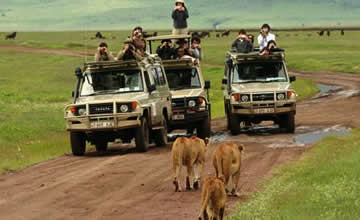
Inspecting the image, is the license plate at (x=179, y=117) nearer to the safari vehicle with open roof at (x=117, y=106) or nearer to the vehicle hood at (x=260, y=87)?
the safari vehicle with open roof at (x=117, y=106)

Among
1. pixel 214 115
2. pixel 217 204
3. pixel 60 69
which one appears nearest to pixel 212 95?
pixel 214 115

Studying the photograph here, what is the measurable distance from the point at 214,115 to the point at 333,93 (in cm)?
1054

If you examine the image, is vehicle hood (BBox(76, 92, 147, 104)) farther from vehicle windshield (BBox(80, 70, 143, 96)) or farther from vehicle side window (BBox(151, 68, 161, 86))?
vehicle side window (BBox(151, 68, 161, 86))

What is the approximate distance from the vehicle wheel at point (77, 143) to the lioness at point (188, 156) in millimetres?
7491

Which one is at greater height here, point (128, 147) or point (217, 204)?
point (217, 204)

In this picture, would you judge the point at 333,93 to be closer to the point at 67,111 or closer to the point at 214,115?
the point at 214,115

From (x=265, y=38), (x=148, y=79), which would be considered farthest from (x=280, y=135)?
(x=148, y=79)

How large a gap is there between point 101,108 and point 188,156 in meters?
7.43

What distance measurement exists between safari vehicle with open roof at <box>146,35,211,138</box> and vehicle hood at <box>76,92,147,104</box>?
275cm

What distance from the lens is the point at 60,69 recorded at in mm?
60219

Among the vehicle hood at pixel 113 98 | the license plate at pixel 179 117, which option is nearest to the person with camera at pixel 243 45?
the license plate at pixel 179 117

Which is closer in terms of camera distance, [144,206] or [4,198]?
[144,206]

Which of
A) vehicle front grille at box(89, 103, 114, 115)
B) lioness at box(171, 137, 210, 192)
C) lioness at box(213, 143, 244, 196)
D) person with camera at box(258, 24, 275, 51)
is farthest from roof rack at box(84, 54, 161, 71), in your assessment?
lioness at box(213, 143, 244, 196)

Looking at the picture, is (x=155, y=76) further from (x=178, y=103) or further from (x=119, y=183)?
(x=119, y=183)
